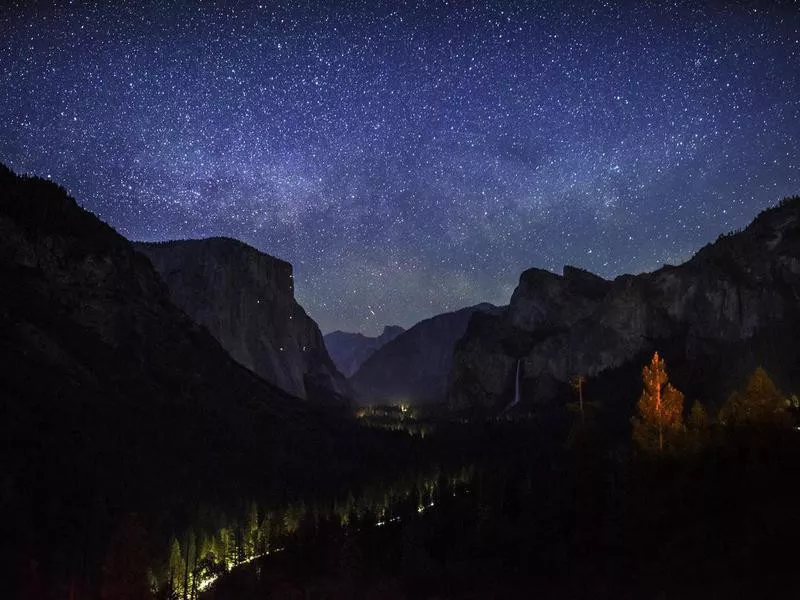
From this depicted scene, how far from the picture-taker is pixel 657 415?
44.9 m

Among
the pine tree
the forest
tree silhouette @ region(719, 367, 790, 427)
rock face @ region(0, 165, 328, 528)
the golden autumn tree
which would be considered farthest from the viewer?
rock face @ region(0, 165, 328, 528)

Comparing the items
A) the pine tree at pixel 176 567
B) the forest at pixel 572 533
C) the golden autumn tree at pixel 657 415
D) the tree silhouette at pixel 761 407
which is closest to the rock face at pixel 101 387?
the pine tree at pixel 176 567

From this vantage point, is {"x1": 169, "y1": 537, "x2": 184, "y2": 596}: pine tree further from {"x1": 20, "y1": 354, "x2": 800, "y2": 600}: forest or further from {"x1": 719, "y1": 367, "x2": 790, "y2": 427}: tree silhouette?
{"x1": 719, "y1": 367, "x2": 790, "y2": 427}: tree silhouette

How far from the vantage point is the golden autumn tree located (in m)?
44.4

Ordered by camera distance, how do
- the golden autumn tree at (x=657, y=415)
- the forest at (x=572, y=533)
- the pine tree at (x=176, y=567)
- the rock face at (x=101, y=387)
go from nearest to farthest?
the forest at (x=572, y=533)
the golden autumn tree at (x=657, y=415)
the pine tree at (x=176, y=567)
the rock face at (x=101, y=387)

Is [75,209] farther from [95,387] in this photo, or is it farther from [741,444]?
[741,444]

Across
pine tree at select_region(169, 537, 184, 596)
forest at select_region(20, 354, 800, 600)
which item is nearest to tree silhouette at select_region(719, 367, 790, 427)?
forest at select_region(20, 354, 800, 600)

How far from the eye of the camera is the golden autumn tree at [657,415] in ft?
146

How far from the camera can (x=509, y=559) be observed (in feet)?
186

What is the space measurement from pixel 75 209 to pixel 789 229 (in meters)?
205

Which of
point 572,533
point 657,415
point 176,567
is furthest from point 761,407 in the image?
point 176,567

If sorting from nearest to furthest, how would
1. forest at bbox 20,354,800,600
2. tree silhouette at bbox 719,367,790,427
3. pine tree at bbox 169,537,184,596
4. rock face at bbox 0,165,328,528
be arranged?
forest at bbox 20,354,800,600
tree silhouette at bbox 719,367,790,427
pine tree at bbox 169,537,184,596
rock face at bbox 0,165,328,528

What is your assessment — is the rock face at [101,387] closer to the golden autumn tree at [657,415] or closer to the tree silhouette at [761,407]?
the golden autumn tree at [657,415]

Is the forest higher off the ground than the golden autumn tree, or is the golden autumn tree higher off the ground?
the golden autumn tree
